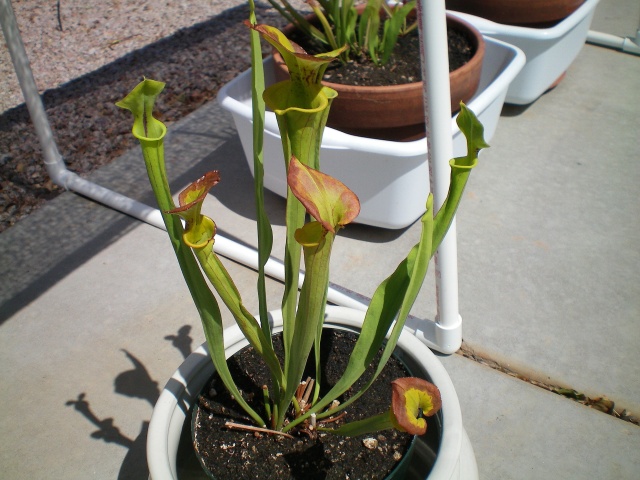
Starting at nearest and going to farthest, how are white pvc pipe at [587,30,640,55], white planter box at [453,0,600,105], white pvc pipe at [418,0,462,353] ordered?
1. white pvc pipe at [418,0,462,353]
2. white planter box at [453,0,600,105]
3. white pvc pipe at [587,30,640,55]

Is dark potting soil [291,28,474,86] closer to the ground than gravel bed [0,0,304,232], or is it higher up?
higher up

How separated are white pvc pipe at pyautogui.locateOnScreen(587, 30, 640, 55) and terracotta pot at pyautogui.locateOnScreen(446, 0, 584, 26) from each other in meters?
0.46

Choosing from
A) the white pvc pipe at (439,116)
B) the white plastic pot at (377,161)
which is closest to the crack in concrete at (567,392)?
the white pvc pipe at (439,116)

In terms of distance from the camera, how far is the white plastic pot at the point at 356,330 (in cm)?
64

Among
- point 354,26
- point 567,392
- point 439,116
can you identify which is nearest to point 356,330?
point 439,116

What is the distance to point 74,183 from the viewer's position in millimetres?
1579

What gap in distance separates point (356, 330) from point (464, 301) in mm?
490

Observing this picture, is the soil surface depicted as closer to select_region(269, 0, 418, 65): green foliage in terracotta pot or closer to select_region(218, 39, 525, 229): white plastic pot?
select_region(269, 0, 418, 65): green foliage in terracotta pot

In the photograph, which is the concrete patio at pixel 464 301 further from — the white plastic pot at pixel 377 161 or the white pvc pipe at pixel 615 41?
the white pvc pipe at pixel 615 41

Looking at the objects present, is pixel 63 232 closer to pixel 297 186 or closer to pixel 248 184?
pixel 248 184

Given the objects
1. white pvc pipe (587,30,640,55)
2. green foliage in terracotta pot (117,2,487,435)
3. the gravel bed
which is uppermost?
green foliage in terracotta pot (117,2,487,435)

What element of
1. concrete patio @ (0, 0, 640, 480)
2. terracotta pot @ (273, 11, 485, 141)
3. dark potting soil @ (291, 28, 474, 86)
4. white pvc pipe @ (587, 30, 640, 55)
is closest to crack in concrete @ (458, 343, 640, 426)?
concrete patio @ (0, 0, 640, 480)

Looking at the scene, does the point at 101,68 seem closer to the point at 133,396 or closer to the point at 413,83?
the point at 413,83

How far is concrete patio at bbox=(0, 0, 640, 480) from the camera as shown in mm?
1011
